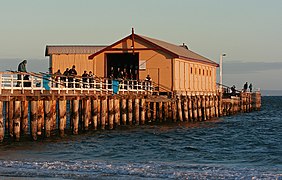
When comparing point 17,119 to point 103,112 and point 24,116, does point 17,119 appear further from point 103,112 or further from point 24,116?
point 103,112

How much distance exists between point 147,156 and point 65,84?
9.84 metres

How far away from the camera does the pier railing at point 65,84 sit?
101ft

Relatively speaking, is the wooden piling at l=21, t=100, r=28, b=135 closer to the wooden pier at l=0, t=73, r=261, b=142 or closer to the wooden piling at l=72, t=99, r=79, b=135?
the wooden pier at l=0, t=73, r=261, b=142

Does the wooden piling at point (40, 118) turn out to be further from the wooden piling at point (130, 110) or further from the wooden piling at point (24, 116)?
the wooden piling at point (130, 110)

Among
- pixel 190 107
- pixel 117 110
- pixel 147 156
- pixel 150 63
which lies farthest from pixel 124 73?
pixel 147 156

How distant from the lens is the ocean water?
2256 centimetres

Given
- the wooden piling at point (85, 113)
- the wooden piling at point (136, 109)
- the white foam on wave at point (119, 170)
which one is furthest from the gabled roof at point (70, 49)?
the white foam on wave at point (119, 170)

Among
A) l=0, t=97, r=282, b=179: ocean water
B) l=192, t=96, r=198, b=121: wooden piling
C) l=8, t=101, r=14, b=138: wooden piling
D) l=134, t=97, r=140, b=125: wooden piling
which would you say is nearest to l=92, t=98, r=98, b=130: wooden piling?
l=0, t=97, r=282, b=179: ocean water

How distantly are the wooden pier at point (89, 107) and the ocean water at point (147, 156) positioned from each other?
36.9 inches

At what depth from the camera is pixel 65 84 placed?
1442 inches

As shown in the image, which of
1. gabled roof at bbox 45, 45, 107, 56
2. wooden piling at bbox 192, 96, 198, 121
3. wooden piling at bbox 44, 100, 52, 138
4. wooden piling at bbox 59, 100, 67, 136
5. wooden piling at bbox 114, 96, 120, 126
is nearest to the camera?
wooden piling at bbox 44, 100, 52, 138

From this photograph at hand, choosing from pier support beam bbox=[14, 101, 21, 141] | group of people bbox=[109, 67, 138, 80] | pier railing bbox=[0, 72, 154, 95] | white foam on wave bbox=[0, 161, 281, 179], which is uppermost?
group of people bbox=[109, 67, 138, 80]

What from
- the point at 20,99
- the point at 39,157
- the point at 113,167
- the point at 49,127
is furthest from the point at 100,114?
the point at 113,167

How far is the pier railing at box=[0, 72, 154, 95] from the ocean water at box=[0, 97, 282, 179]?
8.32 ft
